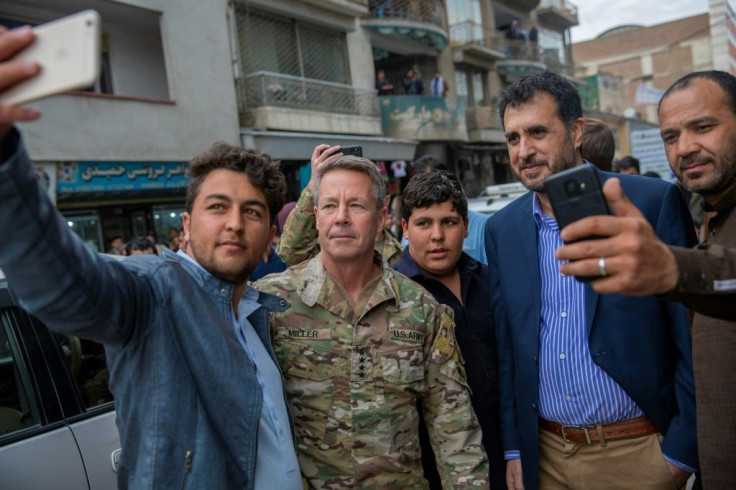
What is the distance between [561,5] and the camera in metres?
25.1

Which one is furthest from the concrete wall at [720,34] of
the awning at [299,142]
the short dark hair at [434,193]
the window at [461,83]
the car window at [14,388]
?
the car window at [14,388]

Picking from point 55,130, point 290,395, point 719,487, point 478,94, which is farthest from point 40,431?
point 478,94

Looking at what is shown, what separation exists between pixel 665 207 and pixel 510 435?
3.53 feet

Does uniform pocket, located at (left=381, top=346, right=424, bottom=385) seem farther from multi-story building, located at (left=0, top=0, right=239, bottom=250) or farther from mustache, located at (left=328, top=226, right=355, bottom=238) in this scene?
multi-story building, located at (left=0, top=0, right=239, bottom=250)

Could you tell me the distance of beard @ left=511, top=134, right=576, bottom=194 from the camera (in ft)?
6.94

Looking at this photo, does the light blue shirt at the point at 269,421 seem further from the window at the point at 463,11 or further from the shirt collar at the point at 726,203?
the window at the point at 463,11

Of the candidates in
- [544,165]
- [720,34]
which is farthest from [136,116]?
[720,34]

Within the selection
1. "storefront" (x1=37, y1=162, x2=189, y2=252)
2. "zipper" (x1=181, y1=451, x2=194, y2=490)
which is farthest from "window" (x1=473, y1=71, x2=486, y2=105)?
"zipper" (x1=181, y1=451, x2=194, y2=490)

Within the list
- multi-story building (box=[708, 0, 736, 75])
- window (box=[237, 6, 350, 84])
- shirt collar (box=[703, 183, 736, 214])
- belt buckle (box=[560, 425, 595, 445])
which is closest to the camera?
shirt collar (box=[703, 183, 736, 214])

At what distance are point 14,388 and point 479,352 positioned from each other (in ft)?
6.47

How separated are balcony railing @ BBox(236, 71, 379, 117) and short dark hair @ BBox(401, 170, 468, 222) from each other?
370 inches

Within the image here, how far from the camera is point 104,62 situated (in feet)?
33.4

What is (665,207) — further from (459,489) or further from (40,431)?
(40,431)

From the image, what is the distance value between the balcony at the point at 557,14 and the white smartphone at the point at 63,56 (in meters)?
25.9
